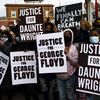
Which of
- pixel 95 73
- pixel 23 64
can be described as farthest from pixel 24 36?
pixel 95 73

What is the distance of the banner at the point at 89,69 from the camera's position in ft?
27.7

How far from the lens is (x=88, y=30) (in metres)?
10.9

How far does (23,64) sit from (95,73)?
5.67ft

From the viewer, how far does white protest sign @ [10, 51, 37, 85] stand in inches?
368

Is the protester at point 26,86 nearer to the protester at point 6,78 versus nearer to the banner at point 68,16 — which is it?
the protester at point 6,78

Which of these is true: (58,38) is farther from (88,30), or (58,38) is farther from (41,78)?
(88,30)

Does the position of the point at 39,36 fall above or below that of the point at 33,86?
above

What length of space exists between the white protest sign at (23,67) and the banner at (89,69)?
1191 millimetres

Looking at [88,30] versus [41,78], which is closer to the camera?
[41,78]

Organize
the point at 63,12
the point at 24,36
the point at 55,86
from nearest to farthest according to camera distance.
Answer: the point at 55,86, the point at 24,36, the point at 63,12

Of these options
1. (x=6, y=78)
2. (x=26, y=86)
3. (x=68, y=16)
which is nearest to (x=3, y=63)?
(x=6, y=78)

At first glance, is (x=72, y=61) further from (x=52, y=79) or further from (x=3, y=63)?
(x=3, y=63)

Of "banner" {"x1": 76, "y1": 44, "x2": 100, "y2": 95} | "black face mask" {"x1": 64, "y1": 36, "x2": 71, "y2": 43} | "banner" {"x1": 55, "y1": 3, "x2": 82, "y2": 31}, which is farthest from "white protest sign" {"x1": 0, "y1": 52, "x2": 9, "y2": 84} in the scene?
"banner" {"x1": 55, "y1": 3, "x2": 82, "y2": 31}

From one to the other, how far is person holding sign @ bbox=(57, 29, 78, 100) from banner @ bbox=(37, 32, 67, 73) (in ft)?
0.38
